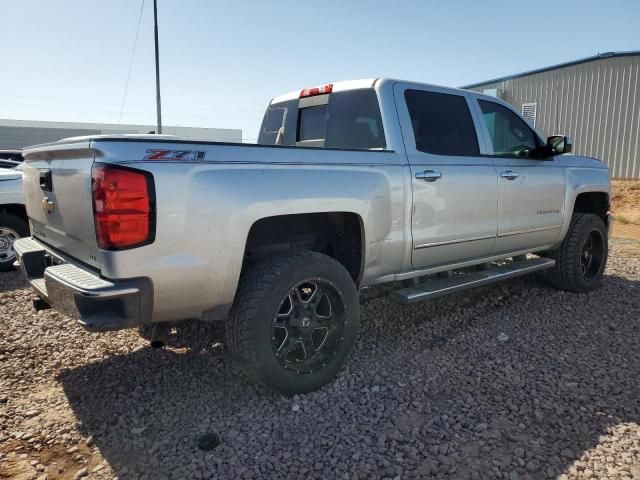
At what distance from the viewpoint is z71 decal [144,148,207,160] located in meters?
2.35

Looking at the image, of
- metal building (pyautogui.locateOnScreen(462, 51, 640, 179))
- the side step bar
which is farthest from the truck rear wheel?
metal building (pyautogui.locateOnScreen(462, 51, 640, 179))

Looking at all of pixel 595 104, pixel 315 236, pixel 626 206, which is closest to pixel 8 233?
pixel 315 236

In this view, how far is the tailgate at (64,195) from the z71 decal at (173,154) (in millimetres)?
288

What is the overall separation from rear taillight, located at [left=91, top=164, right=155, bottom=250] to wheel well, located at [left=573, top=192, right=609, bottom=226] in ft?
15.8

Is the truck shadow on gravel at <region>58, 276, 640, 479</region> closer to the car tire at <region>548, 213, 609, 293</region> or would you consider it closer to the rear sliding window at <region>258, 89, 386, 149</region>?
the car tire at <region>548, 213, 609, 293</region>

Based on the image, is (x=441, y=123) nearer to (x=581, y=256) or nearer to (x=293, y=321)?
(x=293, y=321)

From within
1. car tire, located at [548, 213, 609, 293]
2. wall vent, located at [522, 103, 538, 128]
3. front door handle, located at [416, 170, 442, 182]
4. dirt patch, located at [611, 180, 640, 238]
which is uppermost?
wall vent, located at [522, 103, 538, 128]

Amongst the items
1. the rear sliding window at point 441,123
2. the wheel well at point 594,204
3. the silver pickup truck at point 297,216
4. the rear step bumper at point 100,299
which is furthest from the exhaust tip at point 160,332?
the wheel well at point 594,204

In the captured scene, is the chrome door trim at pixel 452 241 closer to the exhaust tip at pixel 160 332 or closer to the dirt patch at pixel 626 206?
the exhaust tip at pixel 160 332

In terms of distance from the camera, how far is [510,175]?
425 cm

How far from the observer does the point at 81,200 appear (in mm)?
2502

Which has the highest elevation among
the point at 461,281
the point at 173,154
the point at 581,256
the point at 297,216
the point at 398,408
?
the point at 173,154

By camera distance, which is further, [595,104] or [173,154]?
[595,104]

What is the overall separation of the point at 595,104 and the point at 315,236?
16618 millimetres
